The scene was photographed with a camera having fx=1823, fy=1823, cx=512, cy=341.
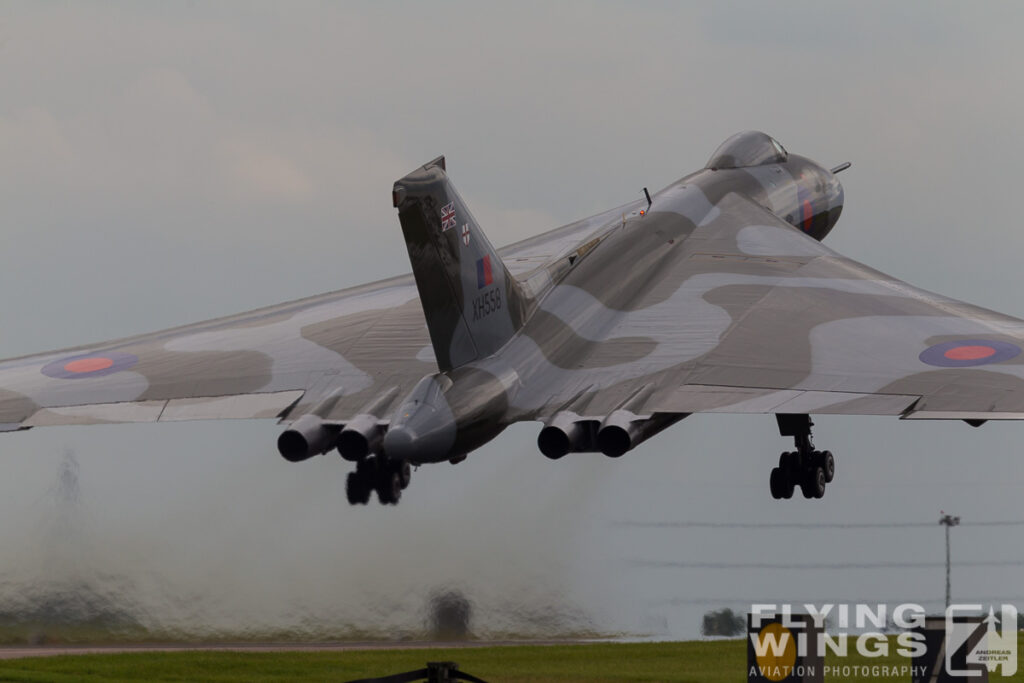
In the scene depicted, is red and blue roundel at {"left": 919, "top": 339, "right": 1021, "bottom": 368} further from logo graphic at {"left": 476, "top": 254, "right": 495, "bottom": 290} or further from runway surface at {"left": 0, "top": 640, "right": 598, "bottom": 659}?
runway surface at {"left": 0, "top": 640, "right": 598, "bottom": 659}

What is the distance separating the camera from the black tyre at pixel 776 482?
27219 millimetres

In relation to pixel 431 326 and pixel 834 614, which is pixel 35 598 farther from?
pixel 834 614

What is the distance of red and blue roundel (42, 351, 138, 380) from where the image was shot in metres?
25.8

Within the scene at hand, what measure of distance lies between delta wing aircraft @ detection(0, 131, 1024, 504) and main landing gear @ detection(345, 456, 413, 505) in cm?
3

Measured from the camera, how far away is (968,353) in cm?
2372

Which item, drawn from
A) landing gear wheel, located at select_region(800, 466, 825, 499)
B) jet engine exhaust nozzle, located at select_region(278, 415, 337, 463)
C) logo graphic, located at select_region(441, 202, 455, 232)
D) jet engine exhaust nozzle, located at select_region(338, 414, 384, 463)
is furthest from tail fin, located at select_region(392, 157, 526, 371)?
landing gear wheel, located at select_region(800, 466, 825, 499)

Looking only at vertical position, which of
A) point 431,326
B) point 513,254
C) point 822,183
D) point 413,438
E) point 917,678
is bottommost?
point 917,678

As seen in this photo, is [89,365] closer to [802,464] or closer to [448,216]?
[448,216]

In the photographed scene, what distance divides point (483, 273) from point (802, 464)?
6.62 meters

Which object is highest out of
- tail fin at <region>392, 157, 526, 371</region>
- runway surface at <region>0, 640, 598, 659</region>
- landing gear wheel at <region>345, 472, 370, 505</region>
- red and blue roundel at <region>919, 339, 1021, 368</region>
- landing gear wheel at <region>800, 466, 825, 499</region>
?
tail fin at <region>392, 157, 526, 371</region>

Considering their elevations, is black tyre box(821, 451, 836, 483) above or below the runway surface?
above

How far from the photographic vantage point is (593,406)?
23.3 m

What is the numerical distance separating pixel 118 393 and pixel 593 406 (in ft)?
22.2

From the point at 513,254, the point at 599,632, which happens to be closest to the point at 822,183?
the point at 513,254
